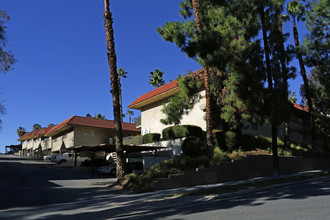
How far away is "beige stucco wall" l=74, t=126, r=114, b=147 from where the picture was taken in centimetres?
3956

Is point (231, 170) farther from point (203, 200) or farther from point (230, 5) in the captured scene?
point (230, 5)

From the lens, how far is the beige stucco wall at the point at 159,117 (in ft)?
89.8

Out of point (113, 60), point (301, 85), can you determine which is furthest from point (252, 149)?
point (113, 60)

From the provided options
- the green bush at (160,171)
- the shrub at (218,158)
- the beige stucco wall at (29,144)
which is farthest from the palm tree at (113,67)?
the beige stucco wall at (29,144)

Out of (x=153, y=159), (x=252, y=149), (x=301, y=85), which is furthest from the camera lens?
(x=301, y=85)

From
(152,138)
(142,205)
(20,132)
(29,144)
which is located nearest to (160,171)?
(142,205)

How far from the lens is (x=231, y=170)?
61.9 ft

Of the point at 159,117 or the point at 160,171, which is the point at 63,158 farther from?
the point at 160,171

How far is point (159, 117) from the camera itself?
3209 centimetres

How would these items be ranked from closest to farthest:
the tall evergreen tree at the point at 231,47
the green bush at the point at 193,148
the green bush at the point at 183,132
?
the tall evergreen tree at the point at 231,47 → the green bush at the point at 193,148 → the green bush at the point at 183,132

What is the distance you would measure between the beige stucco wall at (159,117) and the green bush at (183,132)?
167 centimetres

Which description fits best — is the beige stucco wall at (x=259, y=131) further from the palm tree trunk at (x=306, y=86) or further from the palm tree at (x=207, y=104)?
the palm tree at (x=207, y=104)

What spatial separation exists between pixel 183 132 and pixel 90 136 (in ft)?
65.4

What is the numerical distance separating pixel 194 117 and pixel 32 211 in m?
19.3
